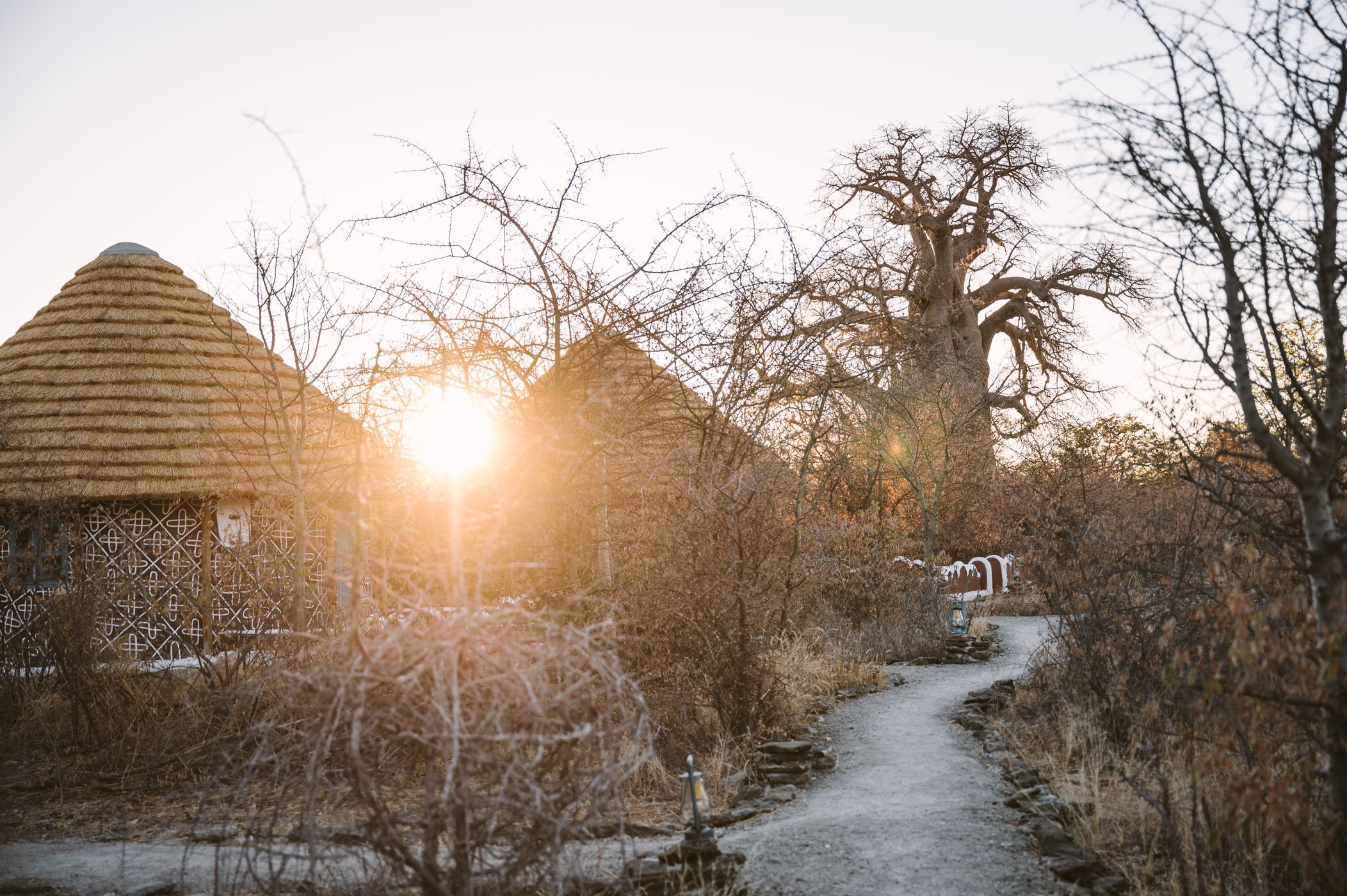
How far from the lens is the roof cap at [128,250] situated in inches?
616

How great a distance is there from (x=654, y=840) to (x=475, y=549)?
2054 mm

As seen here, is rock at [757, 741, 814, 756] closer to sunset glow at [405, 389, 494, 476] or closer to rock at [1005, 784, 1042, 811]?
rock at [1005, 784, 1042, 811]

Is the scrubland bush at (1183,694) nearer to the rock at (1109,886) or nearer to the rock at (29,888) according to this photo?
the rock at (1109,886)

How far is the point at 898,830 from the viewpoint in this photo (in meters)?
5.43

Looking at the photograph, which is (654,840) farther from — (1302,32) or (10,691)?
(10,691)

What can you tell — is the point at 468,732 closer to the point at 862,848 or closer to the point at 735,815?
the point at 862,848

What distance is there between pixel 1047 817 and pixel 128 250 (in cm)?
1588

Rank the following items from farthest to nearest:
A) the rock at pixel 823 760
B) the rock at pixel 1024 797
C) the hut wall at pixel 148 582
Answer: the hut wall at pixel 148 582 < the rock at pixel 823 760 < the rock at pixel 1024 797

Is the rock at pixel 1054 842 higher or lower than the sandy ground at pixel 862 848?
higher

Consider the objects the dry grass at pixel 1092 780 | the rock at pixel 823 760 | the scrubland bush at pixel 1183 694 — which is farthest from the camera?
the rock at pixel 823 760

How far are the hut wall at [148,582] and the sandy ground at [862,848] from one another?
206 cm

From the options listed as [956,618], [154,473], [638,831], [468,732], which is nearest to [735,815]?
[638,831]

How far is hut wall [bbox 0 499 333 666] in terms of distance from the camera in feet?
27.3

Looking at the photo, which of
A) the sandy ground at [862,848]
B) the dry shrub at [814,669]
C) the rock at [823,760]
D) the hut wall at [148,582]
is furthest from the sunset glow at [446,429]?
the rock at [823,760]
